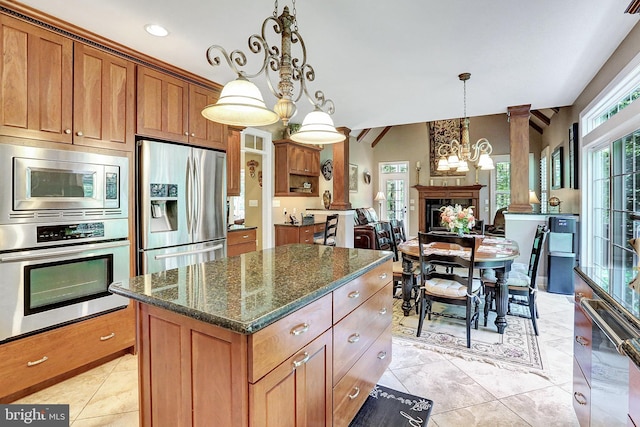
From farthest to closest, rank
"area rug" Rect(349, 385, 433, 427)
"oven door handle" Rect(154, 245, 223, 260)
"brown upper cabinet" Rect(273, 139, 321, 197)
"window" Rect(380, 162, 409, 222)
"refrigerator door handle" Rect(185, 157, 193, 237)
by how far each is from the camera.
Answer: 1. "window" Rect(380, 162, 409, 222)
2. "brown upper cabinet" Rect(273, 139, 321, 197)
3. "refrigerator door handle" Rect(185, 157, 193, 237)
4. "oven door handle" Rect(154, 245, 223, 260)
5. "area rug" Rect(349, 385, 433, 427)

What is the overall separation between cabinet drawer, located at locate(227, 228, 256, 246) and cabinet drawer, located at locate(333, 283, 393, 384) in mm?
2184

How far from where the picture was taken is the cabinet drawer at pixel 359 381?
4.78ft

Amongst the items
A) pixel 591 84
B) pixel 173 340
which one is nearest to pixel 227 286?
pixel 173 340

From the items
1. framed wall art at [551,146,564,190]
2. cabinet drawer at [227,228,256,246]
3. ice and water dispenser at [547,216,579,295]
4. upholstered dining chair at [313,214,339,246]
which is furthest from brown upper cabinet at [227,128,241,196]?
framed wall art at [551,146,564,190]

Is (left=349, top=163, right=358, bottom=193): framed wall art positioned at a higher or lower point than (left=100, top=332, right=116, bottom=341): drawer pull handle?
higher

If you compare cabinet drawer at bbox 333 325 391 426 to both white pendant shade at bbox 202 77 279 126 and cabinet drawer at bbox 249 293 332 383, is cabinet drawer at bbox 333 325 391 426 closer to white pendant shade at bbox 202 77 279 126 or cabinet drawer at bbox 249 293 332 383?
cabinet drawer at bbox 249 293 332 383

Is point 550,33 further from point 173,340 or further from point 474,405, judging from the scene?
point 173,340

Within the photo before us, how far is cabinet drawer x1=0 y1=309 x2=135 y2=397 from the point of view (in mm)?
1887

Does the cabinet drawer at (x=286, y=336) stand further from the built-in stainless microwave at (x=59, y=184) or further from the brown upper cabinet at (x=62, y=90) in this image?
the brown upper cabinet at (x=62, y=90)

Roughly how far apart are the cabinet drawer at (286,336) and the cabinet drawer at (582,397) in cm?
116

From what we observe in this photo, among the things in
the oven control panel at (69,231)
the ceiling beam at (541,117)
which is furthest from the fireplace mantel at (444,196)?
the oven control panel at (69,231)

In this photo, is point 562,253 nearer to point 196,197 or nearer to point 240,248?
point 240,248

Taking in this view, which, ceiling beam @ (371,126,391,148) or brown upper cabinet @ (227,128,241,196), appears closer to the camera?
brown upper cabinet @ (227,128,241,196)

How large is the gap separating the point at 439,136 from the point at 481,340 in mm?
6936
